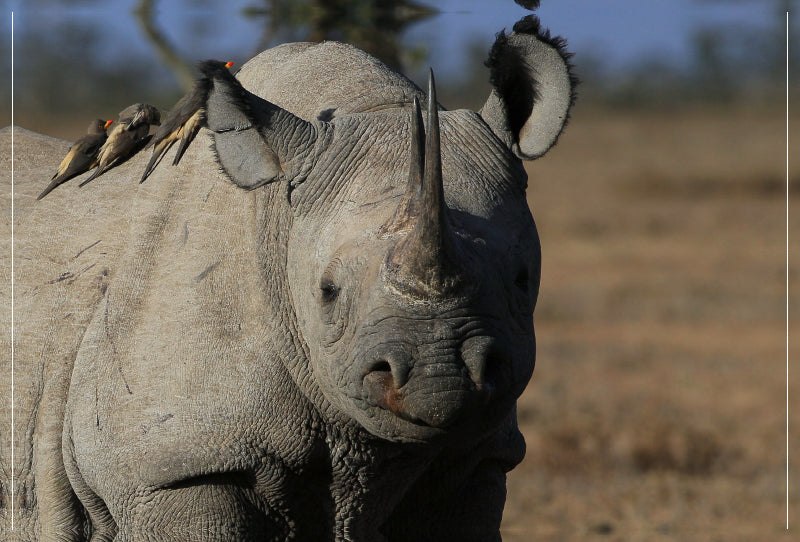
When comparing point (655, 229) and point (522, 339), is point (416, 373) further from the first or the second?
point (655, 229)

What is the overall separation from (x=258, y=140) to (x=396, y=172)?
40 cm

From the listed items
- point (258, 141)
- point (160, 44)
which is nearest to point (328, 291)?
point (258, 141)

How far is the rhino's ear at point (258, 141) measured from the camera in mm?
3285

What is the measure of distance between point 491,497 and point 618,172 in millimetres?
27367

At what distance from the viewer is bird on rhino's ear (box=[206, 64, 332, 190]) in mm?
3283

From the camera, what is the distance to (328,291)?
10.2 feet

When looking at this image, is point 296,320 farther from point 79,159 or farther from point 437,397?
point 79,159

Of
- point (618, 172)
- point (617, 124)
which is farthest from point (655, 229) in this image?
point (617, 124)

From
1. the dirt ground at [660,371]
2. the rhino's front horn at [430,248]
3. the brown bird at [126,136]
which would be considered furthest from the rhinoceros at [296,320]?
the dirt ground at [660,371]

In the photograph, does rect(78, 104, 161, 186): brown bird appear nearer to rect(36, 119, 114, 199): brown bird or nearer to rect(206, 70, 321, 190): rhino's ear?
rect(36, 119, 114, 199): brown bird

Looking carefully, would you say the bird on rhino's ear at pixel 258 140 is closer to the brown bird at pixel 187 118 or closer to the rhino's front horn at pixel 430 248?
the brown bird at pixel 187 118

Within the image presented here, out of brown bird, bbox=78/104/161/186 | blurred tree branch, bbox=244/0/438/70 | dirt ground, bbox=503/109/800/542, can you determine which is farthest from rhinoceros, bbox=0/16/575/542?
dirt ground, bbox=503/109/800/542

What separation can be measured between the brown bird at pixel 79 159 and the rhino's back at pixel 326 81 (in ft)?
1.71

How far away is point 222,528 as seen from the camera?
3334mm
